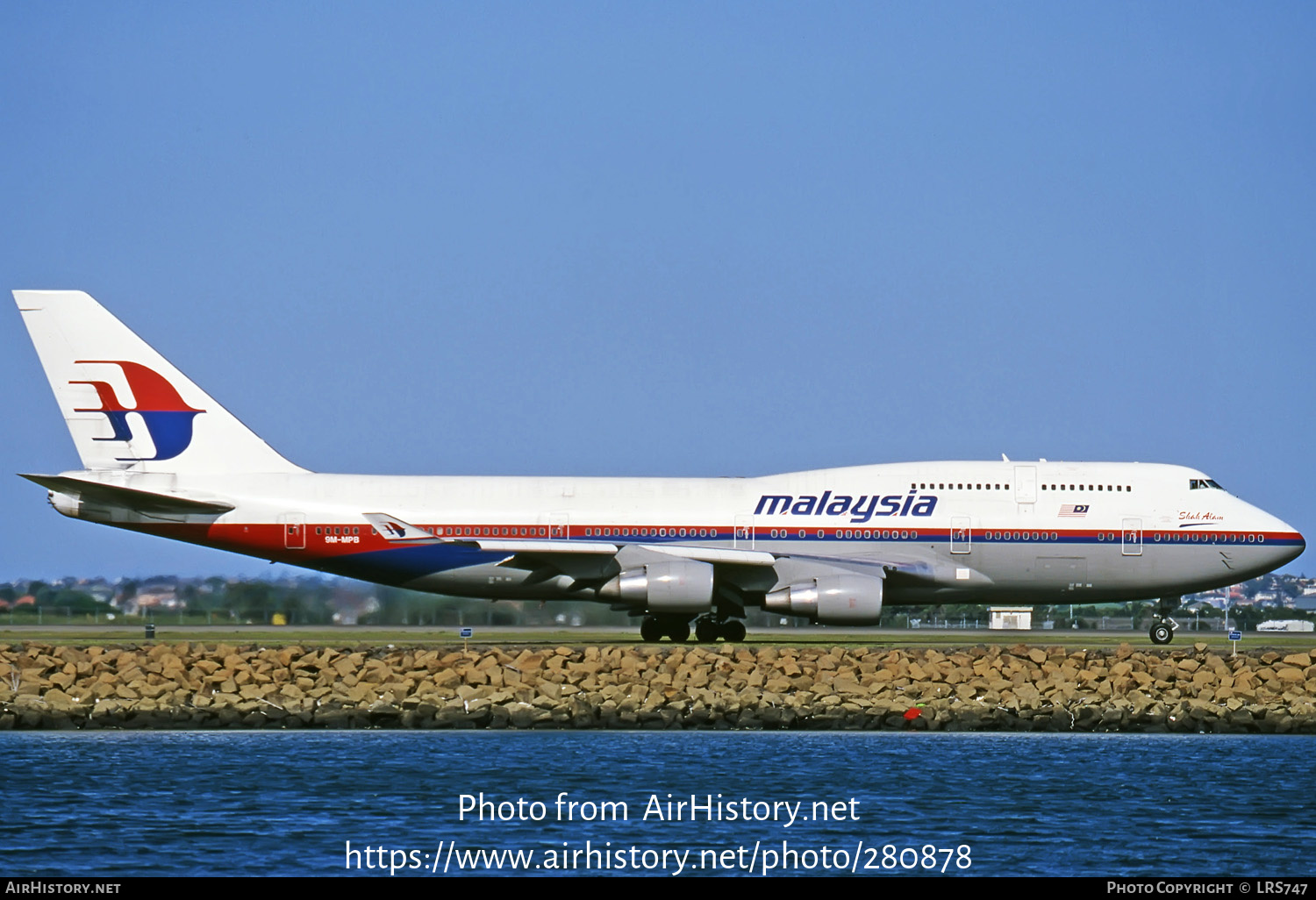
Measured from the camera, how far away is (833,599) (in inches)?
1448

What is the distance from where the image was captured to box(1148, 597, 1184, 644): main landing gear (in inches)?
1629

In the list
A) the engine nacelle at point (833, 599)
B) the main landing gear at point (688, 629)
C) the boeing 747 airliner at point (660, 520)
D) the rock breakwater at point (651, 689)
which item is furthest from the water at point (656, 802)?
the main landing gear at point (688, 629)

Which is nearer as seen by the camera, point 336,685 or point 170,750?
point 170,750

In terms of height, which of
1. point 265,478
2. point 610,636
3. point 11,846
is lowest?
point 11,846

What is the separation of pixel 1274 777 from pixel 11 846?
17.4 m

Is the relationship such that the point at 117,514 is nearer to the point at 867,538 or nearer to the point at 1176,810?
the point at 867,538

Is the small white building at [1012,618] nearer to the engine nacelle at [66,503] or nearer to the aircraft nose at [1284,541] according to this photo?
the aircraft nose at [1284,541]

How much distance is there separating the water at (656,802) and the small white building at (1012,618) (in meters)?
30.0

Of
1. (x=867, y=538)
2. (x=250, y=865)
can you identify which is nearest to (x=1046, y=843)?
(x=250, y=865)

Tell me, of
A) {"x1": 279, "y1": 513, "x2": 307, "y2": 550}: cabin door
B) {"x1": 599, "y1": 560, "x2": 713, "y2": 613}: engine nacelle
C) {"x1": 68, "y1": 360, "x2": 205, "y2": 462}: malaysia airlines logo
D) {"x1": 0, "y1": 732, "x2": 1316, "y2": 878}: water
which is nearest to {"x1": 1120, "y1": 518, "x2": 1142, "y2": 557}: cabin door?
{"x1": 599, "y1": 560, "x2": 713, "y2": 613}: engine nacelle

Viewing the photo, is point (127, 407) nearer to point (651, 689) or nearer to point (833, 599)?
point (651, 689)

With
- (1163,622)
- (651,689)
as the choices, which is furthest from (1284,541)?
(651,689)

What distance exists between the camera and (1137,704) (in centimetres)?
2991
